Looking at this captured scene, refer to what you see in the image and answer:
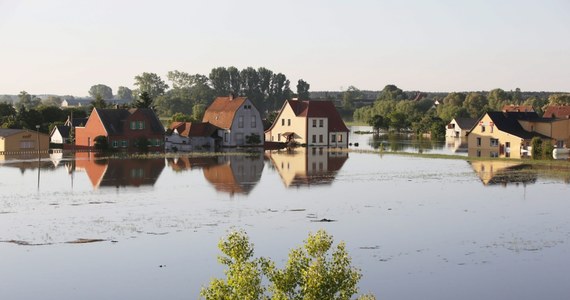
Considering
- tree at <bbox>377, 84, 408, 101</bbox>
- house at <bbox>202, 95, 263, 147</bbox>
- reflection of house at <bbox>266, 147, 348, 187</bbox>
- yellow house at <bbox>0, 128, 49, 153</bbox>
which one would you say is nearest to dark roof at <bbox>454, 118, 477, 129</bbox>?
reflection of house at <bbox>266, 147, 348, 187</bbox>

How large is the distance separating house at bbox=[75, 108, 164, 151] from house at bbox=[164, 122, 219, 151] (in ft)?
10.8

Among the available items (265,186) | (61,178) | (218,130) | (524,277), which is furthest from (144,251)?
(218,130)

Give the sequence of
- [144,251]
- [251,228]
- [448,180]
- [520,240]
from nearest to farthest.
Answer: [144,251] → [520,240] → [251,228] → [448,180]

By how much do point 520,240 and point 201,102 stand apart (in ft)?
383

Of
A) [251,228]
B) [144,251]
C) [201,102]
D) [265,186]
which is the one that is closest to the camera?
[144,251]

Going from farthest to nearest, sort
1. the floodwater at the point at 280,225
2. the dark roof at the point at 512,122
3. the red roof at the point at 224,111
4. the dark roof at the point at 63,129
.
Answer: the red roof at the point at 224,111 < the dark roof at the point at 63,129 < the dark roof at the point at 512,122 < the floodwater at the point at 280,225

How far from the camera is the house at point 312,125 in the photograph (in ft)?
237

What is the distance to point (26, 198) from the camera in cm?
3375

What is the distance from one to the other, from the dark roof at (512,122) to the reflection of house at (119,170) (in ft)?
94.7

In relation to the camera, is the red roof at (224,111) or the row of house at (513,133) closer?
the row of house at (513,133)

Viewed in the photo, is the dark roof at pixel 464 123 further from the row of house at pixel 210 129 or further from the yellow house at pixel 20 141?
the yellow house at pixel 20 141

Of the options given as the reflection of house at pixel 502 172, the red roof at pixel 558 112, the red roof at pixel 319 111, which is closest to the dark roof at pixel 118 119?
the red roof at pixel 319 111

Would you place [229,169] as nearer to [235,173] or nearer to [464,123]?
[235,173]

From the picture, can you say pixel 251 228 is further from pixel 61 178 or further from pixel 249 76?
pixel 249 76
